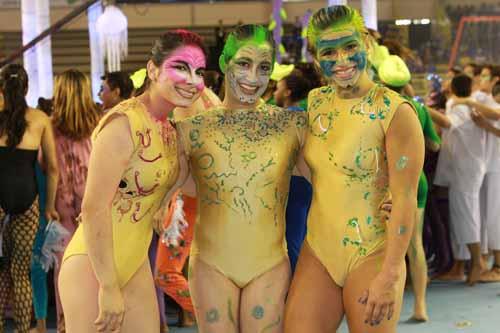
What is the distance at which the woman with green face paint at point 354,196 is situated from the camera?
8.59 ft

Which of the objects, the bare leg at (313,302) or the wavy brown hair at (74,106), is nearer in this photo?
the bare leg at (313,302)

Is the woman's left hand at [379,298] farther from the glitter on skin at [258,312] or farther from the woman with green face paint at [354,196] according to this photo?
the glitter on skin at [258,312]

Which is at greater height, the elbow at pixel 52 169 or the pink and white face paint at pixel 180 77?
the pink and white face paint at pixel 180 77

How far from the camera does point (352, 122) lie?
268 centimetres

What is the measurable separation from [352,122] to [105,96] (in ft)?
9.51

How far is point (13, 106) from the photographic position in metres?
4.88

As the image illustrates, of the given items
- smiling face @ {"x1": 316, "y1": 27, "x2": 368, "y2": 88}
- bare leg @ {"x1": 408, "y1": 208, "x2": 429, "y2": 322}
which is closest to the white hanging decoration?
bare leg @ {"x1": 408, "y1": 208, "x2": 429, "y2": 322}

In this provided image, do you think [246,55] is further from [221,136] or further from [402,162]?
[402,162]

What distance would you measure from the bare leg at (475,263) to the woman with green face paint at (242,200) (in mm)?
4012

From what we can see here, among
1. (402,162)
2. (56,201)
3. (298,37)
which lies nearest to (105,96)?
(56,201)

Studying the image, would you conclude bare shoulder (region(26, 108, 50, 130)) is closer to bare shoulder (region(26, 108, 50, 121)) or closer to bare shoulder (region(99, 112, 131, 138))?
bare shoulder (region(26, 108, 50, 121))

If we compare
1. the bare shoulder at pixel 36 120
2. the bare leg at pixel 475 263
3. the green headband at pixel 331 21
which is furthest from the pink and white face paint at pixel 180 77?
the bare leg at pixel 475 263

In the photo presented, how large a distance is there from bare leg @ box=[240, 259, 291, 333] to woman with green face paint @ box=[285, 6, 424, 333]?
0.05m

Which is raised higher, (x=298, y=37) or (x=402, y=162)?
(x=298, y=37)
